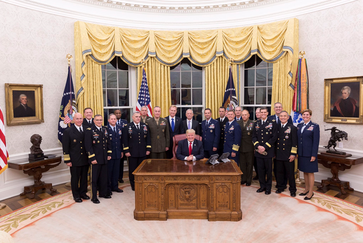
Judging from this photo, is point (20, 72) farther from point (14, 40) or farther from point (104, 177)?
point (104, 177)

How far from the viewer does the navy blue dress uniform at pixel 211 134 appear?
5605 millimetres

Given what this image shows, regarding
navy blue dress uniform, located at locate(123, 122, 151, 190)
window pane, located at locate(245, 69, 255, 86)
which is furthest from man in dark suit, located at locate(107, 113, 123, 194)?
window pane, located at locate(245, 69, 255, 86)

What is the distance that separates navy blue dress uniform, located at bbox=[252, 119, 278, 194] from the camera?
4.82 meters

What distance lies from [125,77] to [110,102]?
2.53 feet

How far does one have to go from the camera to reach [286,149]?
475 centimetres

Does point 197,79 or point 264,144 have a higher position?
point 197,79

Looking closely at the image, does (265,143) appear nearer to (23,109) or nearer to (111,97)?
(111,97)

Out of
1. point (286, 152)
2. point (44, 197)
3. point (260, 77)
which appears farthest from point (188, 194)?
point (260, 77)

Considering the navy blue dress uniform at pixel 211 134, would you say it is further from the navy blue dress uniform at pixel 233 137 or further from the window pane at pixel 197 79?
the window pane at pixel 197 79

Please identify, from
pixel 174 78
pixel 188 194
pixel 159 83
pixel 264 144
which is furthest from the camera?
pixel 174 78

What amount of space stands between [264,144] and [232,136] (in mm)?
710

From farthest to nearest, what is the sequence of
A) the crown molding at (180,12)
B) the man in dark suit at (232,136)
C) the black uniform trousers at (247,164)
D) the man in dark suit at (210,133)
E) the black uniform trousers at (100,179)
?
1. the crown molding at (180,12)
2. the man in dark suit at (210,133)
3. the black uniform trousers at (247,164)
4. the man in dark suit at (232,136)
5. the black uniform trousers at (100,179)

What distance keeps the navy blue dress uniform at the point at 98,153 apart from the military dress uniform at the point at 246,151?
269cm

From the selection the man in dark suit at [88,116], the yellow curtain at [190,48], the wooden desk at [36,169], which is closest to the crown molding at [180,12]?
the yellow curtain at [190,48]
